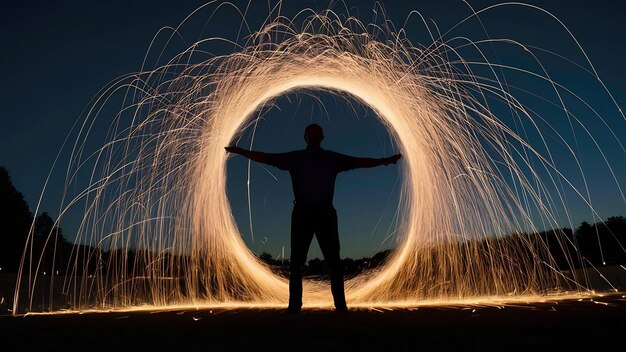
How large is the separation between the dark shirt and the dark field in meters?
1.54

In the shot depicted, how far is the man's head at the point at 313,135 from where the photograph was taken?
6168 millimetres

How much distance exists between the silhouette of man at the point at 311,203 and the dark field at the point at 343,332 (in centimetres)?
104

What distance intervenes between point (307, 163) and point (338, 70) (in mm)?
3275

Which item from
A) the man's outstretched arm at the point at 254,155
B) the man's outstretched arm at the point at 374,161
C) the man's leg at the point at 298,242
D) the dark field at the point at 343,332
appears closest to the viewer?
the dark field at the point at 343,332

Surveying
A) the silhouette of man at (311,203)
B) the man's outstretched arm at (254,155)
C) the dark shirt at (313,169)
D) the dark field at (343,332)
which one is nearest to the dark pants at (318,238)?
the silhouette of man at (311,203)

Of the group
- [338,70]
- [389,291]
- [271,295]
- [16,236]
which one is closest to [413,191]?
[389,291]

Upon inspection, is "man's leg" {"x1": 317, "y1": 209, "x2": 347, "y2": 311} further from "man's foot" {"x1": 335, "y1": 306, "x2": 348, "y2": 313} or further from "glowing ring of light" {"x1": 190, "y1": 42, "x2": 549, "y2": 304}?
"glowing ring of light" {"x1": 190, "y1": 42, "x2": 549, "y2": 304}

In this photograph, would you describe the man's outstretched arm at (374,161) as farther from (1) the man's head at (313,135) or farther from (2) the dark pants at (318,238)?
(2) the dark pants at (318,238)

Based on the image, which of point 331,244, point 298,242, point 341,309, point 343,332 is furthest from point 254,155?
point 343,332

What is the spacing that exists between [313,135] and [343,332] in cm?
291

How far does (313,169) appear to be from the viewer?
20.0ft

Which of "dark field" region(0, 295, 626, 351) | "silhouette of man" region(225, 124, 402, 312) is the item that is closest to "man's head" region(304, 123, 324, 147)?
"silhouette of man" region(225, 124, 402, 312)

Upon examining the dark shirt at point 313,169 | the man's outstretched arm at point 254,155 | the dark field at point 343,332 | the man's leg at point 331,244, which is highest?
the man's outstretched arm at point 254,155

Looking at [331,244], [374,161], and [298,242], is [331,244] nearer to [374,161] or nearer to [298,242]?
[298,242]
